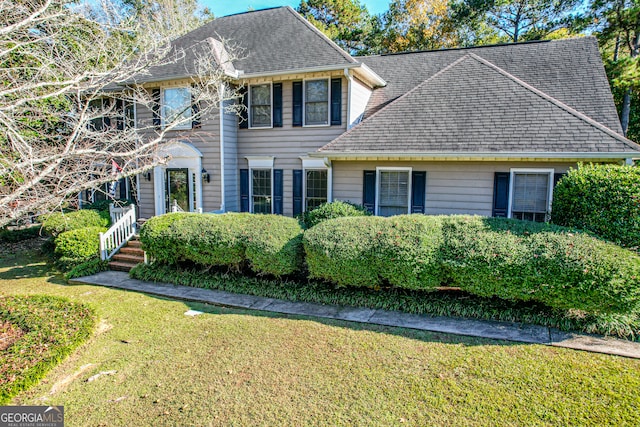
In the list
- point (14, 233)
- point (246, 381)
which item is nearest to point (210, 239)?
point (246, 381)

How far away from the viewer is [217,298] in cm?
831

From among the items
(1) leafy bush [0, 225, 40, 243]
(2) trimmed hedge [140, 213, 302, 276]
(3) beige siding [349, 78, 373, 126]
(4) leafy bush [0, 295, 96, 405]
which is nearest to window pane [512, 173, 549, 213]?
(3) beige siding [349, 78, 373, 126]

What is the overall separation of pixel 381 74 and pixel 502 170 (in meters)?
6.81

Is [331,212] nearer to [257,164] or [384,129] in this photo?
[384,129]

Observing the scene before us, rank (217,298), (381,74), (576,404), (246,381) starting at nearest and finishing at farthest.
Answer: (576,404), (246,381), (217,298), (381,74)

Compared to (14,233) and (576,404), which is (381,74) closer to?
(576,404)

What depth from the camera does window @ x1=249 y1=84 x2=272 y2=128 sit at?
1269cm

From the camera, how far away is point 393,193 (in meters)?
10.4

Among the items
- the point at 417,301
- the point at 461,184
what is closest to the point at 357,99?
the point at 461,184

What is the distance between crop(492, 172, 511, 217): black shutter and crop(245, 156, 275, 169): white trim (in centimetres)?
680

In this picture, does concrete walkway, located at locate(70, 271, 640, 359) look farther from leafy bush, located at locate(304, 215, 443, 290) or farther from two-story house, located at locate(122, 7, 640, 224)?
two-story house, located at locate(122, 7, 640, 224)

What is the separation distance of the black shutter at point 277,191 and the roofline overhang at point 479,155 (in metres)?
2.51

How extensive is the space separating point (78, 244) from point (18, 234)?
22.7ft

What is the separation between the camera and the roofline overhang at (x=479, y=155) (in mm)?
7941
